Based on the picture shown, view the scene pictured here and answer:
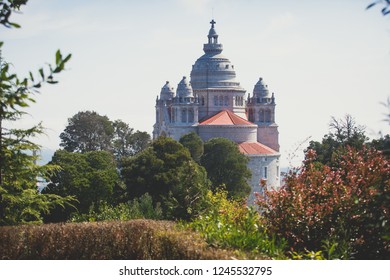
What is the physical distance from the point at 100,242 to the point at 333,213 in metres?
3.62

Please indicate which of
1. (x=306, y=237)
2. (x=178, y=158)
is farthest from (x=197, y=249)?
(x=178, y=158)

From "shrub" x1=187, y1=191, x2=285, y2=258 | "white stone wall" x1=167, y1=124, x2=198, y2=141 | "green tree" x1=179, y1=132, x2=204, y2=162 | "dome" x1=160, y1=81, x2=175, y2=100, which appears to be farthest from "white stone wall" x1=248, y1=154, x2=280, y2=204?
"shrub" x1=187, y1=191, x2=285, y2=258

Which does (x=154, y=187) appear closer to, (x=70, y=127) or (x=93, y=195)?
(x=93, y=195)

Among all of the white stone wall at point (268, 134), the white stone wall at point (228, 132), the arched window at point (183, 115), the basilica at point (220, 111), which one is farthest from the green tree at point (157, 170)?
the white stone wall at point (268, 134)

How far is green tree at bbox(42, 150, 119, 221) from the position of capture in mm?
36713

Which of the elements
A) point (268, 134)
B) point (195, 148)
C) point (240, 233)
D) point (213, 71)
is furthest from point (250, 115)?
point (240, 233)

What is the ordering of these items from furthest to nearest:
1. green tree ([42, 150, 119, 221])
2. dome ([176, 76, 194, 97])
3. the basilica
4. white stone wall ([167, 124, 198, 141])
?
dome ([176, 76, 194, 97]), white stone wall ([167, 124, 198, 141]), the basilica, green tree ([42, 150, 119, 221])

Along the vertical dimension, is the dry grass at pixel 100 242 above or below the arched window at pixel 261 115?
below

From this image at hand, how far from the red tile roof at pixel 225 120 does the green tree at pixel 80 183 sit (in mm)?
37519

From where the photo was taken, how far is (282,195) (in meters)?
13.1

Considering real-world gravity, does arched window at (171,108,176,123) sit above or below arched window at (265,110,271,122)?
below

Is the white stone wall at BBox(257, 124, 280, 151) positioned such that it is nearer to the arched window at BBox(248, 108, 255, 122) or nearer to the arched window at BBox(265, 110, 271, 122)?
the arched window at BBox(265, 110, 271, 122)

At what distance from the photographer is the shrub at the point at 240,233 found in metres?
11.8

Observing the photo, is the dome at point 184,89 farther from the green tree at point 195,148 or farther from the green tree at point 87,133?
the green tree at point 195,148
